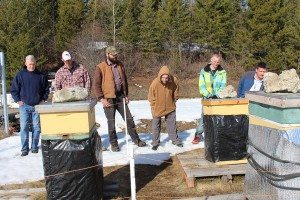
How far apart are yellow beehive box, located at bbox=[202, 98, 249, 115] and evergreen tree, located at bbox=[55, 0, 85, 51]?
96.6ft

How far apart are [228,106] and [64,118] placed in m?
2.60

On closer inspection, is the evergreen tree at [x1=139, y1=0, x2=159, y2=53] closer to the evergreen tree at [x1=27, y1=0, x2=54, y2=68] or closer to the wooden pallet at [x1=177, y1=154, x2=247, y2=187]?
the evergreen tree at [x1=27, y1=0, x2=54, y2=68]

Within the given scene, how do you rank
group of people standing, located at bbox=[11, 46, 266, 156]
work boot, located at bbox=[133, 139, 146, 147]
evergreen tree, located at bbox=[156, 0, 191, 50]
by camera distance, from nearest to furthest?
group of people standing, located at bbox=[11, 46, 266, 156] < work boot, located at bbox=[133, 139, 146, 147] < evergreen tree, located at bbox=[156, 0, 191, 50]

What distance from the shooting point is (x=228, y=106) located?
270 inches

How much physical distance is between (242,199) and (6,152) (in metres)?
4.87

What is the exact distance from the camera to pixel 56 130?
5.57 meters

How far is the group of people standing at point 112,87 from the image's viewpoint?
7902mm

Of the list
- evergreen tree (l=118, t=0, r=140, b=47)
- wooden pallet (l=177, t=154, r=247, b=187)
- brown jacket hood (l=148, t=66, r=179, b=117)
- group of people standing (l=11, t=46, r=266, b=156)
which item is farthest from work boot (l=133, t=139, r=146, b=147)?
evergreen tree (l=118, t=0, r=140, b=47)

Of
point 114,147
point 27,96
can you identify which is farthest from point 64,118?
point 27,96

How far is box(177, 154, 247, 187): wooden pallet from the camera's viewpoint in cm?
653

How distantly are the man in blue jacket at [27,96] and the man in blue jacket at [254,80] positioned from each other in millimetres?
3727

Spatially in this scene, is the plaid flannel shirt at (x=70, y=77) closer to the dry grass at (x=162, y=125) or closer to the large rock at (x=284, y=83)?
the large rock at (x=284, y=83)

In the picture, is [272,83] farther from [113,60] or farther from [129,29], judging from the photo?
[129,29]

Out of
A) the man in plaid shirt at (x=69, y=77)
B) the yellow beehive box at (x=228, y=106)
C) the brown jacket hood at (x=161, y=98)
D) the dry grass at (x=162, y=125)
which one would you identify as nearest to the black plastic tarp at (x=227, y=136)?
the yellow beehive box at (x=228, y=106)
